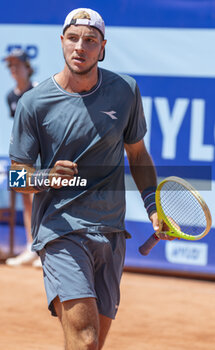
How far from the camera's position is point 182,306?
5750 mm

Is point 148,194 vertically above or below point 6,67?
below

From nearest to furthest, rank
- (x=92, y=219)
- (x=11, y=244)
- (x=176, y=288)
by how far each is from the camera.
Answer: (x=92, y=219), (x=176, y=288), (x=11, y=244)

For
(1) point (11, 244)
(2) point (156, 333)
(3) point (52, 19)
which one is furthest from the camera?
(1) point (11, 244)

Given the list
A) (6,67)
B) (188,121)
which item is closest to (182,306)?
(188,121)

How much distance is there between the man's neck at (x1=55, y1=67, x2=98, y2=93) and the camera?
3.07m

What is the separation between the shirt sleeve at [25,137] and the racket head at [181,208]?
662mm

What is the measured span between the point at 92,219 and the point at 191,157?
3.51 m

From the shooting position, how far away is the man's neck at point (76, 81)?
10.1 feet

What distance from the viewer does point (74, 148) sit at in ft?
10.0

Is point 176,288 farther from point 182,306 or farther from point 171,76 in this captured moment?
point 171,76

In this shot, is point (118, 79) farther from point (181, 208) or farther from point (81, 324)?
point (81, 324)

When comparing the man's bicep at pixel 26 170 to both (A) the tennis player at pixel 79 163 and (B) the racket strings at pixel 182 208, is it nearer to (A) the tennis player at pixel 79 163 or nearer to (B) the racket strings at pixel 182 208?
(A) the tennis player at pixel 79 163

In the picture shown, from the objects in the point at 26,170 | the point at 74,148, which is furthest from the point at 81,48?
the point at 26,170

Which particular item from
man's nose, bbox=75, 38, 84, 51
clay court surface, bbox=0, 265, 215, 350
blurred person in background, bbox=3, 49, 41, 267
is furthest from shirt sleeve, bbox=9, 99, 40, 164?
blurred person in background, bbox=3, 49, 41, 267
